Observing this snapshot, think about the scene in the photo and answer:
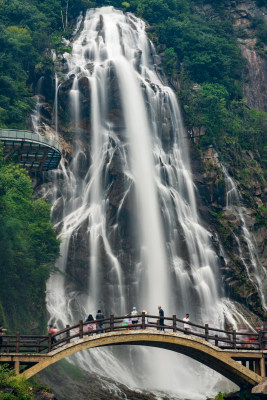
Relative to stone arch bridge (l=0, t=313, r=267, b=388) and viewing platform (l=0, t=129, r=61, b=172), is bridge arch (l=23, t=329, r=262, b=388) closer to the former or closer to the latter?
stone arch bridge (l=0, t=313, r=267, b=388)

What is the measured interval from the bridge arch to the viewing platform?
57.3ft

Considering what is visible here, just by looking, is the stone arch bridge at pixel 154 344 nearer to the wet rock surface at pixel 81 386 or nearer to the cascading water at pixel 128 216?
the wet rock surface at pixel 81 386

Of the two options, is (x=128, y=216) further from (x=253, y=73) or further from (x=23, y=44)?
(x=253, y=73)

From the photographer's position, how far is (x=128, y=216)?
48.2m

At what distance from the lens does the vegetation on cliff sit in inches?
1449

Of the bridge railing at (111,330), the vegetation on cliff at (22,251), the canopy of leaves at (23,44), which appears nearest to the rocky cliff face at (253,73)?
the canopy of leaves at (23,44)

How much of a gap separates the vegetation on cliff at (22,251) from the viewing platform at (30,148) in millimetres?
1380

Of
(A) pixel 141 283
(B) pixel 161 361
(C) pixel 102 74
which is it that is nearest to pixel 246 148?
(C) pixel 102 74

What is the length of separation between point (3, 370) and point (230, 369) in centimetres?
1206

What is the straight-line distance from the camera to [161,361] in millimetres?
41281

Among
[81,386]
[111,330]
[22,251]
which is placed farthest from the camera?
[22,251]

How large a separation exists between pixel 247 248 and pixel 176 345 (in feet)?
70.8

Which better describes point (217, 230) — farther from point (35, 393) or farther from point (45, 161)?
point (35, 393)

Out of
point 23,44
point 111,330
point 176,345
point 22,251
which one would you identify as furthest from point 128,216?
point 23,44
